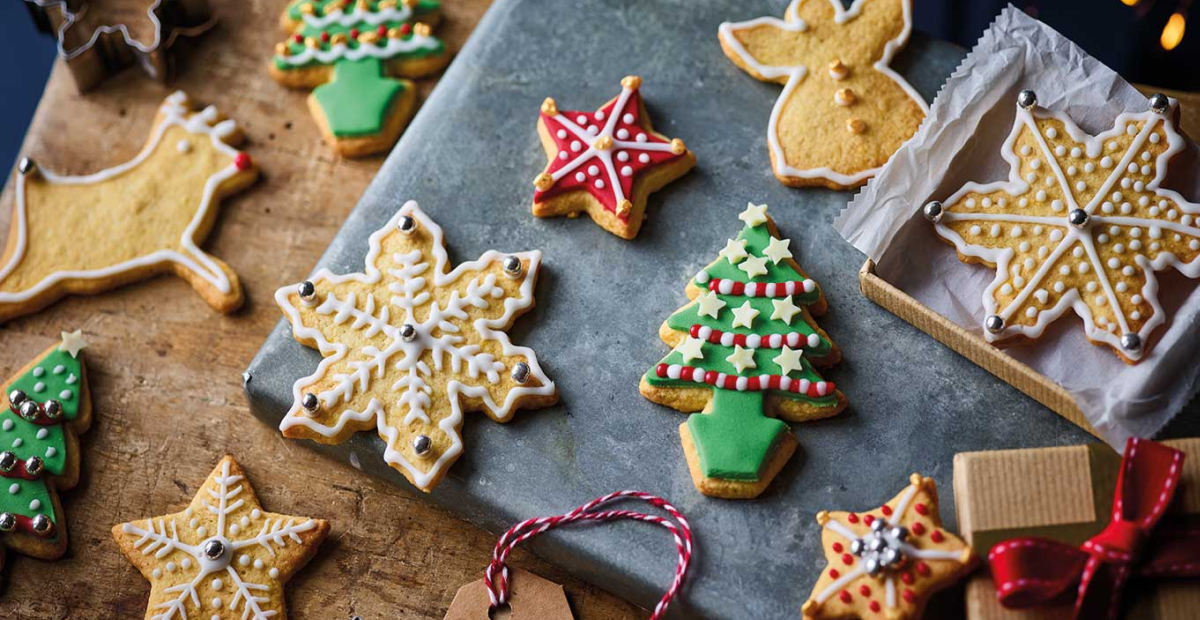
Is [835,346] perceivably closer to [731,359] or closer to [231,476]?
[731,359]

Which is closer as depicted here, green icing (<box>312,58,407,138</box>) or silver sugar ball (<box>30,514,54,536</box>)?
silver sugar ball (<box>30,514,54,536</box>)

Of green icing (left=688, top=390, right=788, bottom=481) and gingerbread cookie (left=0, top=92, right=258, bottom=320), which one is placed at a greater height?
green icing (left=688, top=390, right=788, bottom=481)

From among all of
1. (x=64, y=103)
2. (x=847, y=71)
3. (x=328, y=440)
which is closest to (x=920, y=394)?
(x=847, y=71)

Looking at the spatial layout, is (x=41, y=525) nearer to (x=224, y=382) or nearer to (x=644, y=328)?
(x=224, y=382)

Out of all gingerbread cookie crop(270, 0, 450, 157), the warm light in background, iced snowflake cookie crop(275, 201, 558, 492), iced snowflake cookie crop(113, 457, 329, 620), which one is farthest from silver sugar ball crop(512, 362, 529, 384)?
the warm light in background

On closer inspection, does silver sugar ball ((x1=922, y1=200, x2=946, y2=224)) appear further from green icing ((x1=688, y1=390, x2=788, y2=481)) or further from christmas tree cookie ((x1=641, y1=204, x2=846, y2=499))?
green icing ((x1=688, y1=390, x2=788, y2=481))

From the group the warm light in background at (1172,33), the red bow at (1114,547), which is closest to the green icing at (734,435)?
the red bow at (1114,547)

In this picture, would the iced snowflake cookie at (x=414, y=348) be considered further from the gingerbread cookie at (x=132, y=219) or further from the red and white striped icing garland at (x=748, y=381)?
the gingerbread cookie at (x=132, y=219)
